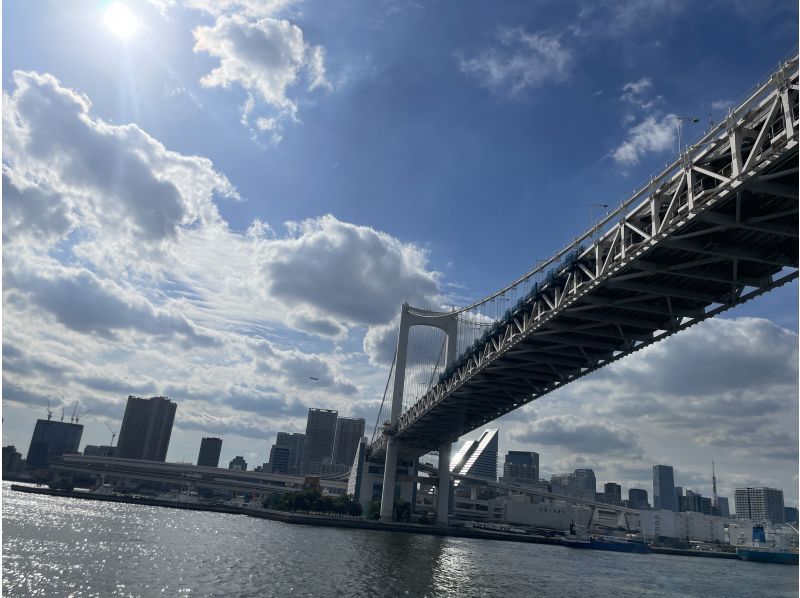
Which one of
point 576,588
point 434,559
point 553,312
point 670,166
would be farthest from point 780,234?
point 434,559

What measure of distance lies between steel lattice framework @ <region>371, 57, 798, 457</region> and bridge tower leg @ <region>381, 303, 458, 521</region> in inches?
1876

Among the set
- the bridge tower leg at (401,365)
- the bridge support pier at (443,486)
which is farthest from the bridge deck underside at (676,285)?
the bridge support pier at (443,486)

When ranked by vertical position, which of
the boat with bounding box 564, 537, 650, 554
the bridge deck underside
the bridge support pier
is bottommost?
the boat with bounding box 564, 537, 650, 554

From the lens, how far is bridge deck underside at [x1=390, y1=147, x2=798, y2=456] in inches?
935

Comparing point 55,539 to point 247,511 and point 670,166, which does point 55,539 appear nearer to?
point 670,166

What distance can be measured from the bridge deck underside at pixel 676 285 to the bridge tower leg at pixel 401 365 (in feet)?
141

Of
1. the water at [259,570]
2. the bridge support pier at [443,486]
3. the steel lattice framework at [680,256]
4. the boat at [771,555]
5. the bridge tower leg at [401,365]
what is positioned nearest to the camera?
the steel lattice framework at [680,256]

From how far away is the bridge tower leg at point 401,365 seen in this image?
309ft

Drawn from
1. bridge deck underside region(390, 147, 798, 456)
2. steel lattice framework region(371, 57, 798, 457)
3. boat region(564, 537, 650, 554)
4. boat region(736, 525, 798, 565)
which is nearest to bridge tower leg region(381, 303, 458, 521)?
boat region(564, 537, 650, 554)

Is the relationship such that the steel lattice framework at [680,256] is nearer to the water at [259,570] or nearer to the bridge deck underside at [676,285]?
the bridge deck underside at [676,285]

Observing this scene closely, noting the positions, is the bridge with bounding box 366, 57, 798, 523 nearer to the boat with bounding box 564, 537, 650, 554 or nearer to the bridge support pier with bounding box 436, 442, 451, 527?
the bridge support pier with bounding box 436, 442, 451, 527

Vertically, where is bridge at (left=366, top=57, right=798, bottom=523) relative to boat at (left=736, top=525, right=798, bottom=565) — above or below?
above

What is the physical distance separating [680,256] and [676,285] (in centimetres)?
391

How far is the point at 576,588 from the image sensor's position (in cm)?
3875
